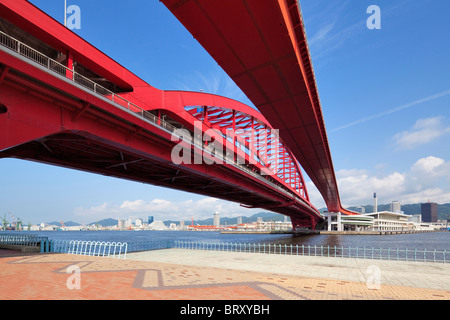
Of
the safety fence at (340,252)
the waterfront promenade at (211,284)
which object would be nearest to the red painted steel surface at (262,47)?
the waterfront promenade at (211,284)

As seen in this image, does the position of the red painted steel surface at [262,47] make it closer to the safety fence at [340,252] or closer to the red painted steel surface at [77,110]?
the red painted steel surface at [77,110]

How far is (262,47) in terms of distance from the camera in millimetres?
12398

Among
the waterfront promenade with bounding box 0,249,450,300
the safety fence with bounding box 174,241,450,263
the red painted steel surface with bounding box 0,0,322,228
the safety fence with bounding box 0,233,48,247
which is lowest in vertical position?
the safety fence with bounding box 174,241,450,263

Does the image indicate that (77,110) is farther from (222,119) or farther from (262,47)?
(222,119)

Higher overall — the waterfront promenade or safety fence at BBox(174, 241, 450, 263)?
the waterfront promenade

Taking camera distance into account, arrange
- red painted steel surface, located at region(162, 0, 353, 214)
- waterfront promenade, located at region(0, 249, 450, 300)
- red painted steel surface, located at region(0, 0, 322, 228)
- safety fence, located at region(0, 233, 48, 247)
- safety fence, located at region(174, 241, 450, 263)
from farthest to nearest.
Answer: safety fence, located at region(174, 241, 450, 263), safety fence, located at region(0, 233, 48, 247), red painted steel surface, located at region(0, 0, 322, 228), red painted steel surface, located at region(162, 0, 353, 214), waterfront promenade, located at region(0, 249, 450, 300)

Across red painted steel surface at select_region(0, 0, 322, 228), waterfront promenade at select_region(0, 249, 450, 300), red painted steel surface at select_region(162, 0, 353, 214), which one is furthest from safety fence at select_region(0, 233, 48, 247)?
red painted steel surface at select_region(162, 0, 353, 214)

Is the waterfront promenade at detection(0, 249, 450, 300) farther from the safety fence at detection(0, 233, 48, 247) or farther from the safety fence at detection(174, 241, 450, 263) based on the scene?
the safety fence at detection(174, 241, 450, 263)

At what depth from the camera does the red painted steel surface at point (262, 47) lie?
32.5 feet

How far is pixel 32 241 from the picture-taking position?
24531 millimetres

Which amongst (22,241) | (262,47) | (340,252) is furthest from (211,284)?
(340,252)

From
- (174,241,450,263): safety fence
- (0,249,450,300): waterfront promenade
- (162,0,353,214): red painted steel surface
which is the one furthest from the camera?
(174,241,450,263): safety fence

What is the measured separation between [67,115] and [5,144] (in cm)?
358

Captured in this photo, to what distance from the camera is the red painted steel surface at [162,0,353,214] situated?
9.91m
